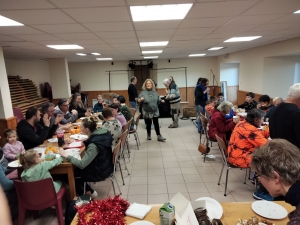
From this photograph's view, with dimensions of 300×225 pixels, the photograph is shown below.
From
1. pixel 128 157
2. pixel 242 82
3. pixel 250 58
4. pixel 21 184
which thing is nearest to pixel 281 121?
pixel 21 184

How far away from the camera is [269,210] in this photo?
1.30 meters

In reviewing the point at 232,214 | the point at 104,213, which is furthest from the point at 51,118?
the point at 232,214

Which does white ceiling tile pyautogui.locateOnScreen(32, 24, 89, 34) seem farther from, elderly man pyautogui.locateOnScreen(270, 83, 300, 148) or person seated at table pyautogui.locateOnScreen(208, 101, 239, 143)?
elderly man pyautogui.locateOnScreen(270, 83, 300, 148)

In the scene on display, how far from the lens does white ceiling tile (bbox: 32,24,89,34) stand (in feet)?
9.07

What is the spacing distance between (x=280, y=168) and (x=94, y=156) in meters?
1.86

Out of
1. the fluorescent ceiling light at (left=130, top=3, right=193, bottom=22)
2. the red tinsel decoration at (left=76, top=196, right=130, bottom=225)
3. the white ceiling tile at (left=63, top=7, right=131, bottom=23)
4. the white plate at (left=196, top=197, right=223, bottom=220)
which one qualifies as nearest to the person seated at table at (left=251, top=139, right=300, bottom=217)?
the white plate at (left=196, top=197, right=223, bottom=220)

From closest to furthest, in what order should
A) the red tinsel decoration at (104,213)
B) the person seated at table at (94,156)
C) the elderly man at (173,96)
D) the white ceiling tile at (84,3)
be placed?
the red tinsel decoration at (104,213) < the white ceiling tile at (84,3) < the person seated at table at (94,156) < the elderly man at (173,96)

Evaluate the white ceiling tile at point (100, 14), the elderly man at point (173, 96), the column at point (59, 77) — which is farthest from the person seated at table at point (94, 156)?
the column at point (59, 77)

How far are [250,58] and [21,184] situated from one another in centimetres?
744

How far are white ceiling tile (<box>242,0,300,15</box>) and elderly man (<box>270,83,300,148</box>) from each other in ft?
3.03

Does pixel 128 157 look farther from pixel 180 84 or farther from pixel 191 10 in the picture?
pixel 180 84

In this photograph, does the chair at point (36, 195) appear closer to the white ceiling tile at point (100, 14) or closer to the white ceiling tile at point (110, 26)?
the white ceiling tile at point (100, 14)

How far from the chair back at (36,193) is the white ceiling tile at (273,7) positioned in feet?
9.39

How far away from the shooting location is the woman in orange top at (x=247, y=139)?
101 inches
